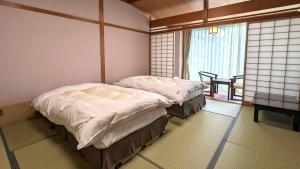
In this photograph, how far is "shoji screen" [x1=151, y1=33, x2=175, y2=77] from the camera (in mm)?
4793

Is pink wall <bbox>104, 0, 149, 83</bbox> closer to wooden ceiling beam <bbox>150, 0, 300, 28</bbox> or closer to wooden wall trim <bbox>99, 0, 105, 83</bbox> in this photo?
wooden wall trim <bbox>99, 0, 105, 83</bbox>

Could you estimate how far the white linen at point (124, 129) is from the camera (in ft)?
4.79

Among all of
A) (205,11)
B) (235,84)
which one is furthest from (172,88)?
(235,84)

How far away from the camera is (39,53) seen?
9.00 ft

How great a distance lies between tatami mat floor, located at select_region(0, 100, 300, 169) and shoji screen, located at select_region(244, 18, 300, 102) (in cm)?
80

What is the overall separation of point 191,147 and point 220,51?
13.6ft

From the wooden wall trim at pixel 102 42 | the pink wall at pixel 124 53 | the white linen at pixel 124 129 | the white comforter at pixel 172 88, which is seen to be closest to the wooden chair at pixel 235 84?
the white comforter at pixel 172 88

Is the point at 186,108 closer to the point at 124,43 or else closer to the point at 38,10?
the point at 124,43

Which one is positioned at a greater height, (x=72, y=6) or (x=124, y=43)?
(x=72, y=6)

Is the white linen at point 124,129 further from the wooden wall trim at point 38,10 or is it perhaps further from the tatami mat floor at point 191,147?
the wooden wall trim at point 38,10

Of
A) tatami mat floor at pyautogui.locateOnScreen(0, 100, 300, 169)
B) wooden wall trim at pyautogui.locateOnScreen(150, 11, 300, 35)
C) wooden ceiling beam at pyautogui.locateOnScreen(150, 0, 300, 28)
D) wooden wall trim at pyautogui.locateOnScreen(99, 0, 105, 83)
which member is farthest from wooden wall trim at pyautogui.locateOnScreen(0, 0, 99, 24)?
wooden wall trim at pyautogui.locateOnScreen(150, 11, 300, 35)

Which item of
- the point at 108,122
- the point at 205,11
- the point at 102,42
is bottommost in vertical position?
the point at 108,122

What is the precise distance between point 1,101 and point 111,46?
2.28 meters

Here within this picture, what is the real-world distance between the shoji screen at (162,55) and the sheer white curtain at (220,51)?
124 centimetres
